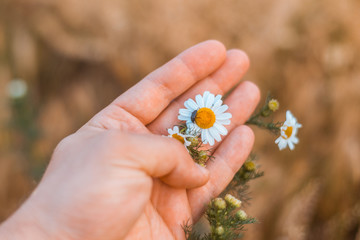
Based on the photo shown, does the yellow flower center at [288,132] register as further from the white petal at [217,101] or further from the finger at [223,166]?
the white petal at [217,101]

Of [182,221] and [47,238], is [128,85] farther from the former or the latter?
[47,238]

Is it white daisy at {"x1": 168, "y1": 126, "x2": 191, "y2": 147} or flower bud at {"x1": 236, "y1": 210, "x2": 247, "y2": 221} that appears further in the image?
white daisy at {"x1": 168, "y1": 126, "x2": 191, "y2": 147}

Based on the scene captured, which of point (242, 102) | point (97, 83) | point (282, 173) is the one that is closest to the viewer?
point (242, 102)

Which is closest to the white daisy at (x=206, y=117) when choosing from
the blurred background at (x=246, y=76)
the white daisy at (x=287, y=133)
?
the white daisy at (x=287, y=133)

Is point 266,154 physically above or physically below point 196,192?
below

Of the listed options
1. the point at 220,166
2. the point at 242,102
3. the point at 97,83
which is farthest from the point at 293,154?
the point at 97,83

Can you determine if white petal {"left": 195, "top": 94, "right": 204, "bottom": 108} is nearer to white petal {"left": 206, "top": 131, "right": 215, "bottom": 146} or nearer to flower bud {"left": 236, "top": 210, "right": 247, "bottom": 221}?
white petal {"left": 206, "top": 131, "right": 215, "bottom": 146}

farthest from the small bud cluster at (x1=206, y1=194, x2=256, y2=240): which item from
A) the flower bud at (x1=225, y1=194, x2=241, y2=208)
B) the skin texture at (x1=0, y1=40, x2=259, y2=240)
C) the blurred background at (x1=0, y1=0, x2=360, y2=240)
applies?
the blurred background at (x1=0, y1=0, x2=360, y2=240)
